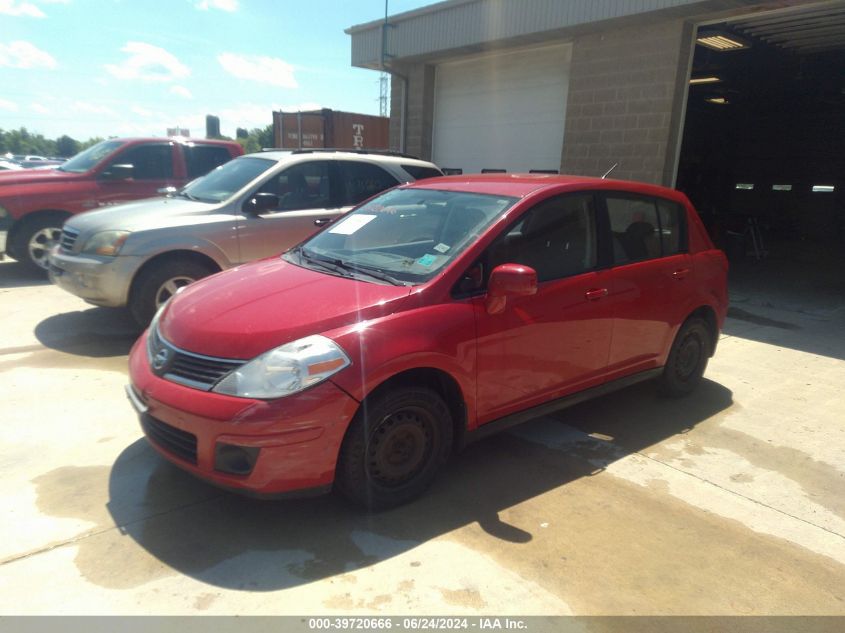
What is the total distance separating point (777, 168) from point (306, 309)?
2370 centimetres

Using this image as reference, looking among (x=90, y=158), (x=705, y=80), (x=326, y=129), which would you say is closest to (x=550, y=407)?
(x=90, y=158)

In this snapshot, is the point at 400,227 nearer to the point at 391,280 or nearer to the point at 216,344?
the point at 391,280

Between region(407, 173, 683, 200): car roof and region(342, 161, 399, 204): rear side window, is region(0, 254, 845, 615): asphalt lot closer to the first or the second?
region(407, 173, 683, 200): car roof

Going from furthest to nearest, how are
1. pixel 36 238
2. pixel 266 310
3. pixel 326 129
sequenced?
1. pixel 326 129
2. pixel 36 238
3. pixel 266 310

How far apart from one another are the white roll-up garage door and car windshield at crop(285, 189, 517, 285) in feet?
21.9

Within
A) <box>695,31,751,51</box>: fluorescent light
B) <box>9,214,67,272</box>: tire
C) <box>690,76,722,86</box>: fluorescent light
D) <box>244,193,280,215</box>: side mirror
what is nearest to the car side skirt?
<box>244,193,280,215</box>: side mirror

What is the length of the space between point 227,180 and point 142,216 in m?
1.01

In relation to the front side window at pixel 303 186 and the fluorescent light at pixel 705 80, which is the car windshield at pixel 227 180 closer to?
the front side window at pixel 303 186

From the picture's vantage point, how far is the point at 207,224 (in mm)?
5652

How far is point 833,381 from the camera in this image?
5262mm

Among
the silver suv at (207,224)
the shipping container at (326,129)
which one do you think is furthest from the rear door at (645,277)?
the shipping container at (326,129)

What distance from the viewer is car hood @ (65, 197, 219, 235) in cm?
550

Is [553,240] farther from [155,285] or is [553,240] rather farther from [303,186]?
[155,285]

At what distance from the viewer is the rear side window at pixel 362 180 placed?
656 cm
